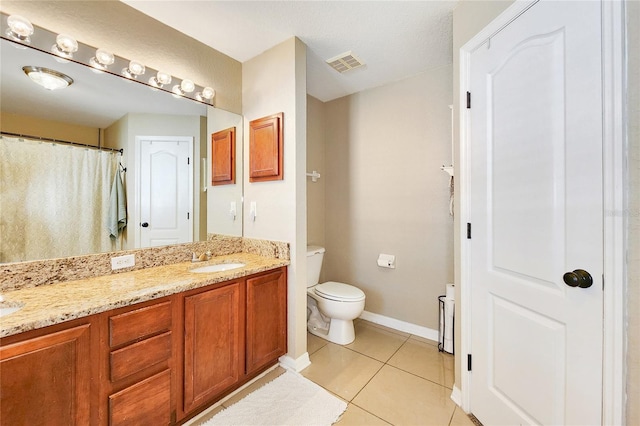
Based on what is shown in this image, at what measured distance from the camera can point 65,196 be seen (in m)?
1.43

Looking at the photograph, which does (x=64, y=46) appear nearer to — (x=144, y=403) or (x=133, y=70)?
(x=133, y=70)

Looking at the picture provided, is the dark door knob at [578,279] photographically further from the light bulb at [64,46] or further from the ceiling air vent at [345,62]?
the light bulb at [64,46]

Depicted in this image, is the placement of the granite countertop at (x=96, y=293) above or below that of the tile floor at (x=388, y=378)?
above

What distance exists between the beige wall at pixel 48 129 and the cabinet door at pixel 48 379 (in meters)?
1.08

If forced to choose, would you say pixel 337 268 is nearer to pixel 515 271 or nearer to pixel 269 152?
pixel 269 152

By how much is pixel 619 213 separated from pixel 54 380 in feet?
7.18

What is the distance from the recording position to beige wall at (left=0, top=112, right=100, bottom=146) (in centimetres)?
126

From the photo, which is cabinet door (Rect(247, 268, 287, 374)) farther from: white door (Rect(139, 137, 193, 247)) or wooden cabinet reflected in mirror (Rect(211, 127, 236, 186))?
wooden cabinet reflected in mirror (Rect(211, 127, 236, 186))

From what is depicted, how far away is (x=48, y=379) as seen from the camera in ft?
3.18

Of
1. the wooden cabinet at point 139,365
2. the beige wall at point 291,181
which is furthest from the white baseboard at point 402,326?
the wooden cabinet at point 139,365

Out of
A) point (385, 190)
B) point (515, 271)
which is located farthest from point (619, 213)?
point (385, 190)

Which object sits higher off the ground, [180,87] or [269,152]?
[180,87]

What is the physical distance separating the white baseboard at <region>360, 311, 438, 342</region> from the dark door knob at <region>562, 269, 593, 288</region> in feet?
5.28

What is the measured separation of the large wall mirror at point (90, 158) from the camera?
1285 millimetres
